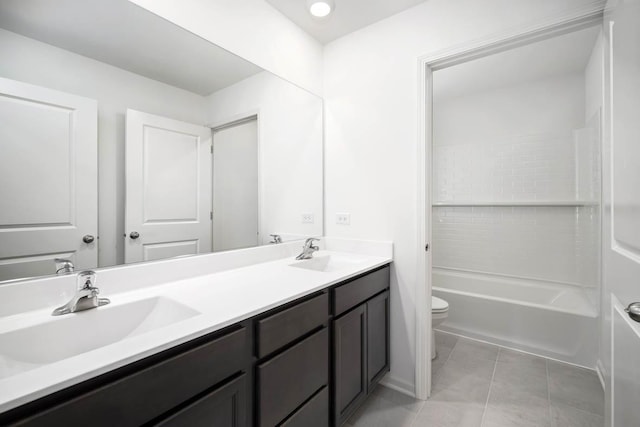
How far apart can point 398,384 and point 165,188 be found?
183 cm

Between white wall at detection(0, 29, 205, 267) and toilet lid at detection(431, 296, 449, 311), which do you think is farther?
toilet lid at detection(431, 296, 449, 311)

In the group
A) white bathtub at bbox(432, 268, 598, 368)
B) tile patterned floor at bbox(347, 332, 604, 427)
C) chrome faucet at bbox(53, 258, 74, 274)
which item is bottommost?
tile patterned floor at bbox(347, 332, 604, 427)

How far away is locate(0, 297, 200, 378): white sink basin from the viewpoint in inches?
30.2


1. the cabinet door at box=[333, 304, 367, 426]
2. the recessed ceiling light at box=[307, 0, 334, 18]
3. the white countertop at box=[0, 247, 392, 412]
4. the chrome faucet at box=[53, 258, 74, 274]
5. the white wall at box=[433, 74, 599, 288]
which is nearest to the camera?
the white countertop at box=[0, 247, 392, 412]

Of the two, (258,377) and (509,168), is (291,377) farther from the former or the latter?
(509,168)

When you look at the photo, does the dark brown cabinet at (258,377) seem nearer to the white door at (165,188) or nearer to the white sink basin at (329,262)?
the white sink basin at (329,262)

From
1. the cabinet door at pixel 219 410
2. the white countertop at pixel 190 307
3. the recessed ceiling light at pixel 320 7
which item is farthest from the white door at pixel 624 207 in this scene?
the recessed ceiling light at pixel 320 7

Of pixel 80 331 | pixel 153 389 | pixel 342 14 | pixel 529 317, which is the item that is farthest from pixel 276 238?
pixel 529 317

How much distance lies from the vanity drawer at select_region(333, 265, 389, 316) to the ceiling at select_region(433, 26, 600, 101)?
6.32ft

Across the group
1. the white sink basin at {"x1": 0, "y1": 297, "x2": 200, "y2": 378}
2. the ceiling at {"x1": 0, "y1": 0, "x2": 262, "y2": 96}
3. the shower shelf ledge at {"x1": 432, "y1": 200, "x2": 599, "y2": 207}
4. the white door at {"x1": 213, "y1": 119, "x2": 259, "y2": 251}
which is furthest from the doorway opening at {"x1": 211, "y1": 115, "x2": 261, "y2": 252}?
the shower shelf ledge at {"x1": 432, "y1": 200, "x2": 599, "y2": 207}

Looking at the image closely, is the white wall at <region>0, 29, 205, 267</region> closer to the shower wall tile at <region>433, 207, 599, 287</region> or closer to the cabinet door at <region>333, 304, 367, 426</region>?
the cabinet door at <region>333, 304, 367, 426</region>

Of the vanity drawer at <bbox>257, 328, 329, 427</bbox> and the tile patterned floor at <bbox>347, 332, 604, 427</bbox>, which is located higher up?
the vanity drawer at <bbox>257, 328, 329, 427</bbox>

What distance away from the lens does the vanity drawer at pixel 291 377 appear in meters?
0.99

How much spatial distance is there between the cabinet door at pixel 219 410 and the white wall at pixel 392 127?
1.21 metres
